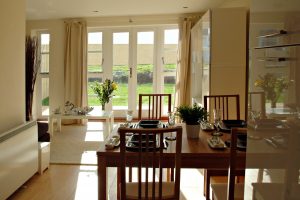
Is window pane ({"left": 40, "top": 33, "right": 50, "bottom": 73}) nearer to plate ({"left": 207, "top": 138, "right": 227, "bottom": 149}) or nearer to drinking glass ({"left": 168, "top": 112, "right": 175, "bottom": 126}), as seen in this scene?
drinking glass ({"left": 168, "top": 112, "right": 175, "bottom": 126})

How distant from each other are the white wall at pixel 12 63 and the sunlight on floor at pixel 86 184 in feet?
3.17

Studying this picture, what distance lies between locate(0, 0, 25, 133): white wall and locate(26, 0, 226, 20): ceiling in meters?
2.17


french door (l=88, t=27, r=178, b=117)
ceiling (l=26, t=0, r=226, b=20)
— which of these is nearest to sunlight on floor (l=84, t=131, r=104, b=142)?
french door (l=88, t=27, r=178, b=117)

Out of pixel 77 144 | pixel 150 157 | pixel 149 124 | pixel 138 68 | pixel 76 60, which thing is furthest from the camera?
pixel 138 68

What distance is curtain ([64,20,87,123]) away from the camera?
6668 mm

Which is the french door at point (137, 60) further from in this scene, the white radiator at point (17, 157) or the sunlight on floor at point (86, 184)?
the white radiator at point (17, 157)

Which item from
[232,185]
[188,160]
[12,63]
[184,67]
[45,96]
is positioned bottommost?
[232,185]

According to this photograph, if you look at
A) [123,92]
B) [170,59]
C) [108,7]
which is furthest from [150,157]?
[123,92]

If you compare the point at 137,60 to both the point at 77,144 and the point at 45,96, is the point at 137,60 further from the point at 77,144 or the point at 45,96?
the point at 77,144

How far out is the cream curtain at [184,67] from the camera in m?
6.37

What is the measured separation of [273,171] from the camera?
76 centimetres

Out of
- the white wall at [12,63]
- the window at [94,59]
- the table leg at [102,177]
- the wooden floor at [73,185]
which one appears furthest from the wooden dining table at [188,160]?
the window at [94,59]

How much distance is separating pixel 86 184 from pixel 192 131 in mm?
1568

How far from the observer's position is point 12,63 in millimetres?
3143
